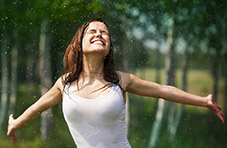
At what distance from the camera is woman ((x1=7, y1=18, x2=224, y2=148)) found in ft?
5.35

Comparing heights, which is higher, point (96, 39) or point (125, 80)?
point (96, 39)

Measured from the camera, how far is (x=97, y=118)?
1628mm

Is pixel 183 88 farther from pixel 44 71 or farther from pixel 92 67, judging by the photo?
pixel 92 67

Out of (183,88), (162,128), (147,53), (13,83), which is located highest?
(147,53)

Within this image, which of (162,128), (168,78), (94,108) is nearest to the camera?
(94,108)

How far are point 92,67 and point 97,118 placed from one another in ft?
0.96

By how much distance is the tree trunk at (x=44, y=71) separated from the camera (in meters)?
5.45

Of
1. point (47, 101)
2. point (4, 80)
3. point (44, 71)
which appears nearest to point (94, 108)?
point (47, 101)

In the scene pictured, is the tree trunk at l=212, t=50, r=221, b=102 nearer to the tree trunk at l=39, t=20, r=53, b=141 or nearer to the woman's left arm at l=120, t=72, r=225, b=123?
the tree trunk at l=39, t=20, r=53, b=141

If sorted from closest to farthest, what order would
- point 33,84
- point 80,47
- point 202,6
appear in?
1. point 80,47
2. point 202,6
3. point 33,84

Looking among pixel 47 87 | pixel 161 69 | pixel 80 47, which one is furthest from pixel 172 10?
pixel 80 47

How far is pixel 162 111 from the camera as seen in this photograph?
5344 mm

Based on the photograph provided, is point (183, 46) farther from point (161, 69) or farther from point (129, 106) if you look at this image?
point (129, 106)

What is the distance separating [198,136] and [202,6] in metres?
1.95
